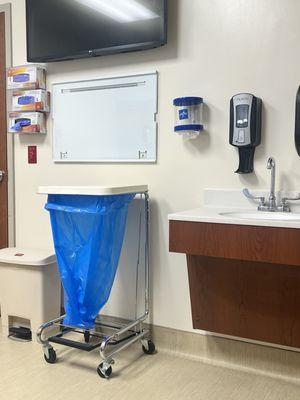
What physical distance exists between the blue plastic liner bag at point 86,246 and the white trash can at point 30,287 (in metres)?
0.41

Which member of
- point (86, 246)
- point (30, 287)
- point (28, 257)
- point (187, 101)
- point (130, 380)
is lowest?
point (130, 380)

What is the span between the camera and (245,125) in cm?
213

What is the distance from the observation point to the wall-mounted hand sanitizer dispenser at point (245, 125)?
6.95 ft

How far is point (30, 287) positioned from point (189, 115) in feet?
4.74

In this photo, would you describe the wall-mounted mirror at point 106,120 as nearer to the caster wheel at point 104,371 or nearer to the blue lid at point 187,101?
the blue lid at point 187,101

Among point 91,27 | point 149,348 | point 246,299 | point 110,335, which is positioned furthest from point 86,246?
point 91,27

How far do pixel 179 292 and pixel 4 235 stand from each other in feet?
4.66

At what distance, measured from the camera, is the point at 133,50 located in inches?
95.7

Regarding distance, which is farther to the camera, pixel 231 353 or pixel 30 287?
pixel 30 287

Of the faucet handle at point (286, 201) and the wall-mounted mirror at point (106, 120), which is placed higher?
the wall-mounted mirror at point (106, 120)

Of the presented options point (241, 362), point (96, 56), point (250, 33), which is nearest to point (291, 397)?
point (241, 362)

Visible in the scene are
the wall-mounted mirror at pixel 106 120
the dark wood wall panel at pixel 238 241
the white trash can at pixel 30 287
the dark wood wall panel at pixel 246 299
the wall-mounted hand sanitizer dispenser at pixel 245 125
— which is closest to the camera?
the dark wood wall panel at pixel 238 241

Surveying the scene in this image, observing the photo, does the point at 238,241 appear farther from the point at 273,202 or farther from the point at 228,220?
the point at 273,202

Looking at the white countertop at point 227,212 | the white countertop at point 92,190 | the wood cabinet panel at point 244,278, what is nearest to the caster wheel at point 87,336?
the wood cabinet panel at point 244,278
